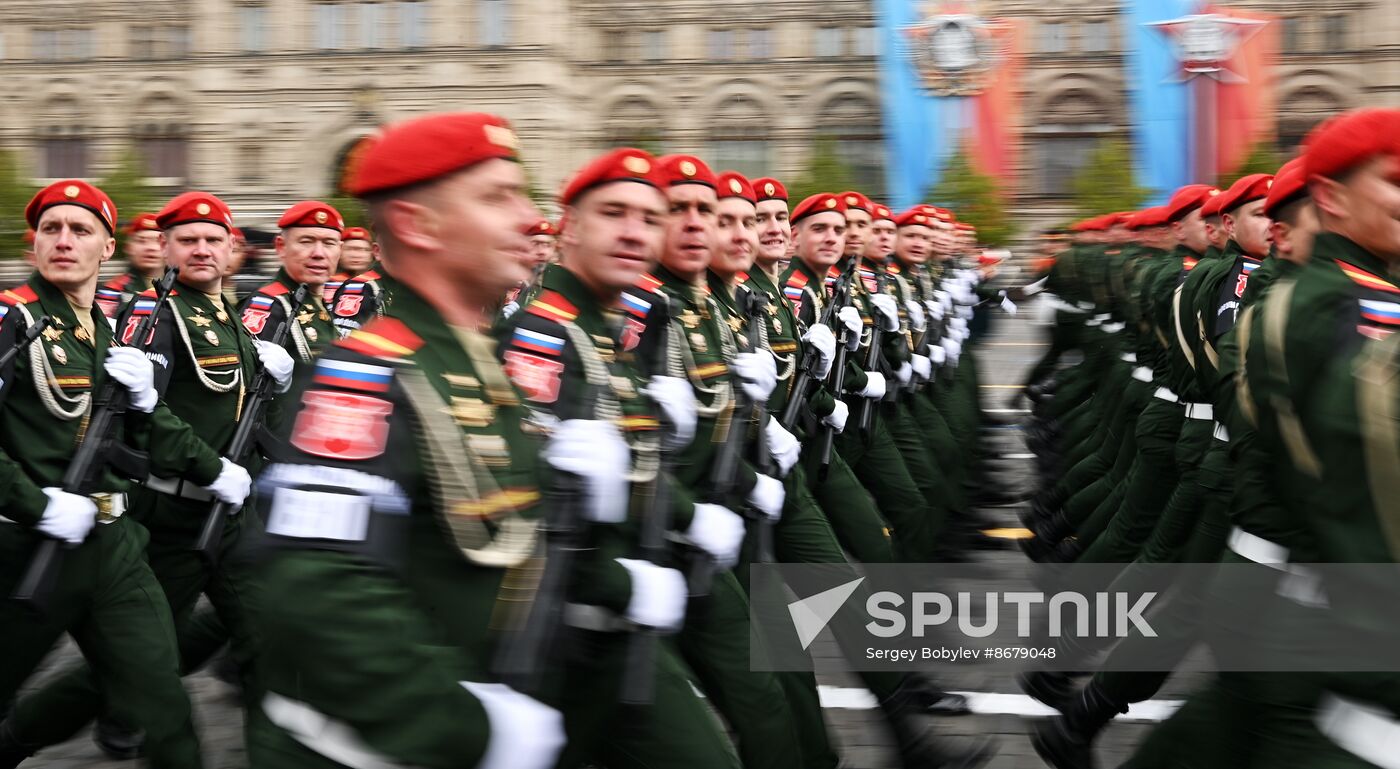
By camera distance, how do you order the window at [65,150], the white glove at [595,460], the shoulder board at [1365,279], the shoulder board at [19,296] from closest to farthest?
the white glove at [595,460], the shoulder board at [1365,279], the shoulder board at [19,296], the window at [65,150]

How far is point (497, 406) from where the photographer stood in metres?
2.38

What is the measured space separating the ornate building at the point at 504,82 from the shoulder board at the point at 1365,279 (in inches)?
1990

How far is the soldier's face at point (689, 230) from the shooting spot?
473 cm

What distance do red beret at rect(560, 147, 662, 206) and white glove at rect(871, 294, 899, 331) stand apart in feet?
14.6

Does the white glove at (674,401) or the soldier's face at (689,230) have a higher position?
the soldier's face at (689,230)

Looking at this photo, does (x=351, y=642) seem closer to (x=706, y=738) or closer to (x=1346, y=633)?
(x=706, y=738)

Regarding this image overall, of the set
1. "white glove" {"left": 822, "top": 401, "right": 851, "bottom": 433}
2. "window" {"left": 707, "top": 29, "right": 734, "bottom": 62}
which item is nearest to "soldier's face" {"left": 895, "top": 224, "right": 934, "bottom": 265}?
"white glove" {"left": 822, "top": 401, "right": 851, "bottom": 433}

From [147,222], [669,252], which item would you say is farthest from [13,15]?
[669,252]

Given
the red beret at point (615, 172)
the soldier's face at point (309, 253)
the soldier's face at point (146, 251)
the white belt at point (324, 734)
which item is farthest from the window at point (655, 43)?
the white belt at point (324, 734)

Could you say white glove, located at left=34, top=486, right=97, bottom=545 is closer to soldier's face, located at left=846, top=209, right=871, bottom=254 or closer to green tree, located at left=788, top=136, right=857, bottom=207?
soldier's face, located at left=846, top=209, right=871, bottom=254

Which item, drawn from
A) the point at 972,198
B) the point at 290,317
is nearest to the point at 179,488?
the point at 290,317

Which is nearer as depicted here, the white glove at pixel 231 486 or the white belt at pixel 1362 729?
the white belt at pixel 1362 729

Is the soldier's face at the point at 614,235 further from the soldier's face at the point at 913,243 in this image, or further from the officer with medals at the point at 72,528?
the soldier's face at the point at 913,243

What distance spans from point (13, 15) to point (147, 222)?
187 ft
